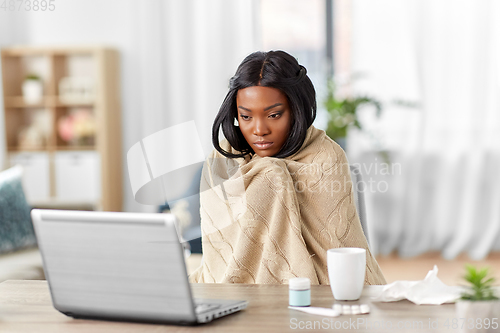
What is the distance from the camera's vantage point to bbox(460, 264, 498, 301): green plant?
30.4 inches

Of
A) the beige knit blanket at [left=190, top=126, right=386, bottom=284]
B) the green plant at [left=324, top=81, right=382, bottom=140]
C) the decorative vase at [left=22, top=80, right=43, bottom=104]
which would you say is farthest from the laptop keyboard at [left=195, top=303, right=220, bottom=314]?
the decorative vase at [left=22, top=80, right=43, bottom=104]

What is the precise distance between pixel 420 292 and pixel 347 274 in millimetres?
124

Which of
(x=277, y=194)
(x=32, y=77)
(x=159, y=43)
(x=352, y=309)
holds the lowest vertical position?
(x=352, y=309)

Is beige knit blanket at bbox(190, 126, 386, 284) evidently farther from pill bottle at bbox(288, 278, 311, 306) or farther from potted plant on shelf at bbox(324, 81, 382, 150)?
potted plant on shelf at bbox(324, 81, 382, 150)

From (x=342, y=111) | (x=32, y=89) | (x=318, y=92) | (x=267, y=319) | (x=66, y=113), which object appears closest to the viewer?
(x=267, y=319)

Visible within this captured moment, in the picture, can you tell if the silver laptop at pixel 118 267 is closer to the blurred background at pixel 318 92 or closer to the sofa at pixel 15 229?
the sofa at pixel 15 229

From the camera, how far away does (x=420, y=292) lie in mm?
933

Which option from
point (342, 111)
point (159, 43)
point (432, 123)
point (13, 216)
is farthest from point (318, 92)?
point (13, 216)

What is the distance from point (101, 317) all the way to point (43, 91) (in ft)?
12.1

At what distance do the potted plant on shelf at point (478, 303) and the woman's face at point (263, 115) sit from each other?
0.62 m

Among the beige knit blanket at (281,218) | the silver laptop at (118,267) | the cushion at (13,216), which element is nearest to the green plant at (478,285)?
the silver laptop at (118,267)

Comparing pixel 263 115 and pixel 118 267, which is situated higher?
pixel 263 115

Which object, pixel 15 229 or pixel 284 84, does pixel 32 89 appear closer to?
pixel 15 229

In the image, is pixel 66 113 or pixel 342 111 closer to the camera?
pixel 342 111
